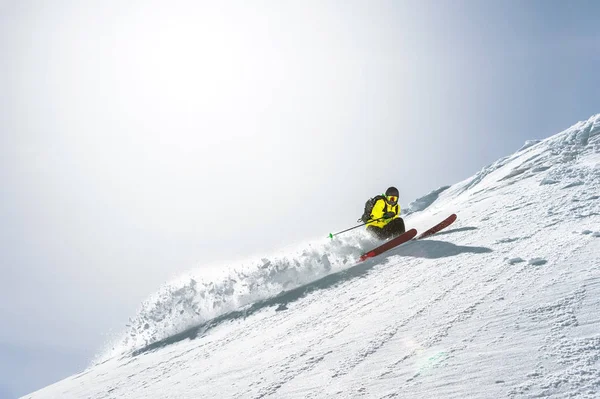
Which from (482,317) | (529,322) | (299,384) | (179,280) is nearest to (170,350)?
(179,280)

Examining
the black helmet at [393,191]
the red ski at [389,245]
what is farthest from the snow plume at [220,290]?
the black helmet at [393,191]

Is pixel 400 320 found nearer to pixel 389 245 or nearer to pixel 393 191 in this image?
pixel 389 245

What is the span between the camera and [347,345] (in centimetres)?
566

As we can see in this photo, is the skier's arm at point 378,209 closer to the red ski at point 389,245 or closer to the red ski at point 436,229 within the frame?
the red ski at point 389,245

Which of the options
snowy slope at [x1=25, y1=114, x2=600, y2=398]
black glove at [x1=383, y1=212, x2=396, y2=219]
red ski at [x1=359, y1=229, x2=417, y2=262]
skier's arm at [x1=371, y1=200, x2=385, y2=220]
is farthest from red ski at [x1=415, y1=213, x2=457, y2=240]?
skier's arm at [x1=371, y1=200, x2=385, y2=220]

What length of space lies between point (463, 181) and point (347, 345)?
2969 centimetres

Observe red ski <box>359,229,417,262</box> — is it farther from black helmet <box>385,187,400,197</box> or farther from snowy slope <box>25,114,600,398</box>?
black helmet <box>385,187,400,197</box>

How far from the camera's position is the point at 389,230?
14.4 metres

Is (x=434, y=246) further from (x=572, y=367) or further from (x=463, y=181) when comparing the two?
(x=463, y=181)

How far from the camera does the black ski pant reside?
14336 millimetres

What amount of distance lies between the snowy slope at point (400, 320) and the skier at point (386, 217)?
821 millimetres

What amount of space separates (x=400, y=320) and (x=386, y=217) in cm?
855

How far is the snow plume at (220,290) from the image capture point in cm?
1073

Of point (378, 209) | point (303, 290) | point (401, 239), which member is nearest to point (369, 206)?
point (378, 209)
